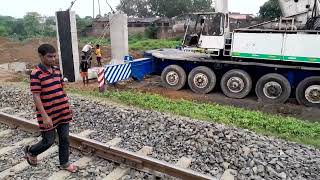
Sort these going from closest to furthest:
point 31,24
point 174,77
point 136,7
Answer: point 174,77, point 31,24, point 136,7

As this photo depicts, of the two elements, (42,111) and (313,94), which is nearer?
(42,111)

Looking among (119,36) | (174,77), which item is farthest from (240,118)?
(119,36)

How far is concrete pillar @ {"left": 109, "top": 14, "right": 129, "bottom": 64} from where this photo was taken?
15.8 metres

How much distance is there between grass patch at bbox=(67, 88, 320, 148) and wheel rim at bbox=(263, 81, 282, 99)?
10.0ft

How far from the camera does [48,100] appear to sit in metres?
4.55

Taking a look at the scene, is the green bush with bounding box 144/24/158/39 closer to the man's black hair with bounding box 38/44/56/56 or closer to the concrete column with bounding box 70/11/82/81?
the concrete column with bounding box 70/11/82/81

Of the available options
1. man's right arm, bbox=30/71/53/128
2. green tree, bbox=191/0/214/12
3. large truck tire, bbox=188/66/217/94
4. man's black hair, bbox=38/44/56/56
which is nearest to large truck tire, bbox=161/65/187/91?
large truck tire, bbox=188/66/217/94

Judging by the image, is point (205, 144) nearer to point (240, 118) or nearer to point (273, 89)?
point (240, 118)

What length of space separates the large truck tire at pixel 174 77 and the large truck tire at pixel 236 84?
1.62 metres

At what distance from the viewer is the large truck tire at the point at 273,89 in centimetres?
1147

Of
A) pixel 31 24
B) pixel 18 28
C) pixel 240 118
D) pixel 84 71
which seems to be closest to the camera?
pixel 240 118

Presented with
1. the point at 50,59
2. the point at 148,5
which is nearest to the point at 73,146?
the point at 50,59

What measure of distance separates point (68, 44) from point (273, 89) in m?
8.06

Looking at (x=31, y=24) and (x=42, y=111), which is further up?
(x=31, y=24)
